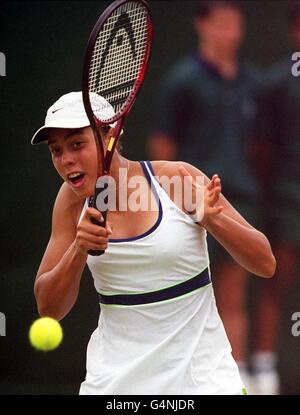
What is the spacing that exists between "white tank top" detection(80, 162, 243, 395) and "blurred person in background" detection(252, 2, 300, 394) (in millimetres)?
1691

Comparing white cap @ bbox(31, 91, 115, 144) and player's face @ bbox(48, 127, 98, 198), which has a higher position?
white cap @ bbox(31, 91, 115, 144)

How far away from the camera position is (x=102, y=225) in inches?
91.7

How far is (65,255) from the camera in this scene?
2.51 m

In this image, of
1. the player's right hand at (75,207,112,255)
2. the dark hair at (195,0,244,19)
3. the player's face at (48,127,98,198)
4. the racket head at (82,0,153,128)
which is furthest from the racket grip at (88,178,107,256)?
the dark hair at (195,0,244,19)

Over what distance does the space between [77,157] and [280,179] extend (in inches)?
71.3

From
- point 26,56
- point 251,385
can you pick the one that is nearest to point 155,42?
point 26,56

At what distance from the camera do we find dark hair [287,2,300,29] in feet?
13.8

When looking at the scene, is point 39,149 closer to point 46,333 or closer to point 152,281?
point 46,333

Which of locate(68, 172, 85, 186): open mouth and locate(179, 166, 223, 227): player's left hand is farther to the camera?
locate(68, 172, 85, 186): open mouth

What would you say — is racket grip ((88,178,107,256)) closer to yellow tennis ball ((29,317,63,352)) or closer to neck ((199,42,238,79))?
yellow tennis ball ((29,317,63,352))

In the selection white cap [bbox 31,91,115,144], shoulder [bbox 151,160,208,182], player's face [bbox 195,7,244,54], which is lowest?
shoulder [bbox 151,160,208,182]

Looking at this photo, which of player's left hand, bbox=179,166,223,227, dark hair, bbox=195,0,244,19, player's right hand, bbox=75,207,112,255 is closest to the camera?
player's right hand, bbox=75,207,112,255

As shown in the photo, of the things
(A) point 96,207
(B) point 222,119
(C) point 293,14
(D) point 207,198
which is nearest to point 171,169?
(D) point 207,198

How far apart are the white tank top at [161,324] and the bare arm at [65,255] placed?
8 centimetres
